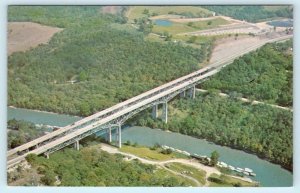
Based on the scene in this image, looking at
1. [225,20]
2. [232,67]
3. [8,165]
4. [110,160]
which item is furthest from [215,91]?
[8,165]

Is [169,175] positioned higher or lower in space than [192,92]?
lower

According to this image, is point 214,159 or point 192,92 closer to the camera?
point 214,159

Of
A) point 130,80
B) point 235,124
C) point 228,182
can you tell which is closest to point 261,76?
point 235,124

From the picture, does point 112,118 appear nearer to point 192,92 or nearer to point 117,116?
point 117,116

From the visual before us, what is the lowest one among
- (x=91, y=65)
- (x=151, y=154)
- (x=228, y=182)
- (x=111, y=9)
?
(x=228, y=182)

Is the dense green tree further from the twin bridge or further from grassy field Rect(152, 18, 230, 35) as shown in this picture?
grassy field Rect(152, 18, 230, 35)

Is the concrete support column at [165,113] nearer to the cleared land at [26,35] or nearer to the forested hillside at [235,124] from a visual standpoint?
the forested hillside at [235,124]

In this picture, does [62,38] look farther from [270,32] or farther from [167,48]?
[270,32]
